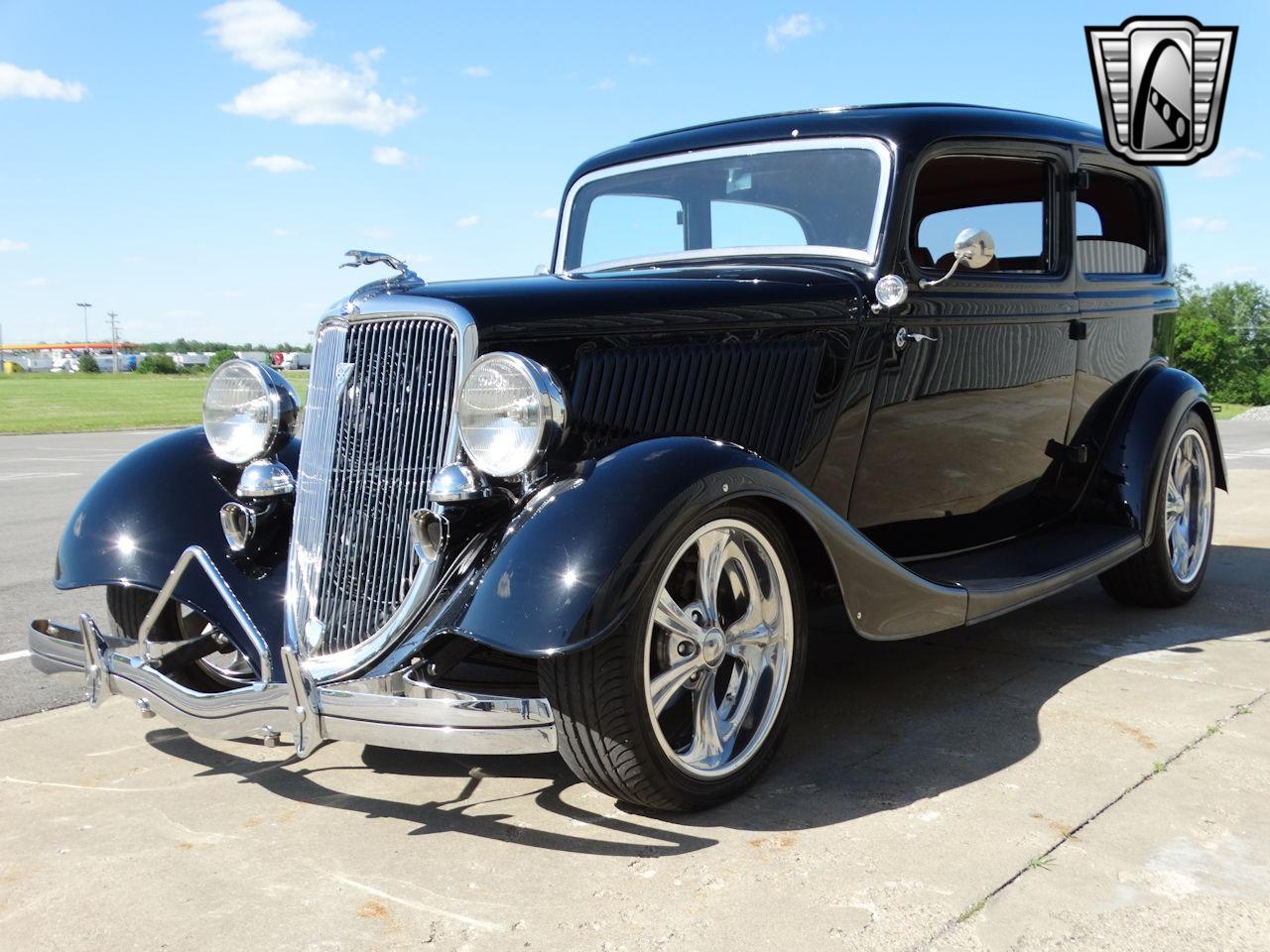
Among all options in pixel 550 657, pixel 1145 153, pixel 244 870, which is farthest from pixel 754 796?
pixel 1145 153

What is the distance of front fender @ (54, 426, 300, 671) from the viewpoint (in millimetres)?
3096

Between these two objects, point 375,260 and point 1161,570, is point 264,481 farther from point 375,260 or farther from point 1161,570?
point 1161,570

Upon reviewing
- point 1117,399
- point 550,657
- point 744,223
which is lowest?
point 550,657

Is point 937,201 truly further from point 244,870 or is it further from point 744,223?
point 244,870

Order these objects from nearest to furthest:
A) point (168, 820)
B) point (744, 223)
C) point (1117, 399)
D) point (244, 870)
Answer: point (244, 870), point (168, 820), point (744, 223), point (1117, 399)

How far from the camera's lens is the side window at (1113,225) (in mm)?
4809

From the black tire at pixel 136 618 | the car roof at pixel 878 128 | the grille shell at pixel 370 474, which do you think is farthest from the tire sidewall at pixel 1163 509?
the black tire at pixel 136 618

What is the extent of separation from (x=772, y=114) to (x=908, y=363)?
44.5 inches

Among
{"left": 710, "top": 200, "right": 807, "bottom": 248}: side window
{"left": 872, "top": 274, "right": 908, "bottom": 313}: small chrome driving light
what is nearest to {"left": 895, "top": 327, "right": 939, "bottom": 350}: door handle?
{"left": 872, "top": 274, "right": 908, "bottom": 313}: small chrome driving light

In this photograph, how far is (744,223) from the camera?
4.15 metres

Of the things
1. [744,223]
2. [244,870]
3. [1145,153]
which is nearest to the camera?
[244,870]

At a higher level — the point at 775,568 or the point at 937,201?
the point at 937,201

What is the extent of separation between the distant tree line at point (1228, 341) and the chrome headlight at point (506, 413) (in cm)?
5232

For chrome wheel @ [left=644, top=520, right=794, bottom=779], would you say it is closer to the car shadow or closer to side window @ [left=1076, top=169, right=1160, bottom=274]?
the car shadow
